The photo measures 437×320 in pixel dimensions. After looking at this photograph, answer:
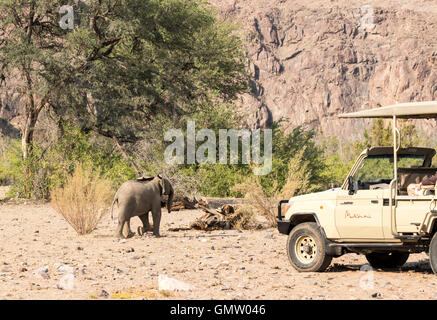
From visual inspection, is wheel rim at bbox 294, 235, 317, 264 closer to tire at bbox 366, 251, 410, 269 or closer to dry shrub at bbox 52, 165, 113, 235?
tire at bbox 366, 251, 410, 269

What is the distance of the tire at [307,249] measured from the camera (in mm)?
10648

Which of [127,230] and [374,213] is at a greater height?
[374,213]

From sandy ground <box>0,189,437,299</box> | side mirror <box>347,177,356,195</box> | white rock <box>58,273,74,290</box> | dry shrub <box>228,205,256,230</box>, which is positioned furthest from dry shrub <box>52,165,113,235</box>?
side mirror <box>347,177,356,195</box>

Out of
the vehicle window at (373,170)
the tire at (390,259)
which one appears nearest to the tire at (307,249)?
the vehicle window at (373,170)

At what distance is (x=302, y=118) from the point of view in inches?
7564

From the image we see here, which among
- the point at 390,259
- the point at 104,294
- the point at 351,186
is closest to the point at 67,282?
the point at 104,294

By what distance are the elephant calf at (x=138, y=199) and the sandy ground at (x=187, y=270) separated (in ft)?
1.34

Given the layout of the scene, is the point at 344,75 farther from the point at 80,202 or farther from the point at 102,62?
the point at 80,202

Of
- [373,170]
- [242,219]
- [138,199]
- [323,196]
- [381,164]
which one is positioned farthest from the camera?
[242,219]

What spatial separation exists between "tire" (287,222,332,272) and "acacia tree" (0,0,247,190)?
659 inches

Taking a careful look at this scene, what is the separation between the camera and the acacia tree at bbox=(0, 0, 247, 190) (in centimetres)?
2673

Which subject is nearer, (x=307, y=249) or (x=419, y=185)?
(x=419, y=185)

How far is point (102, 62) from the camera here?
28.0m

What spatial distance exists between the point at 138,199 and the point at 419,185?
685 cm
